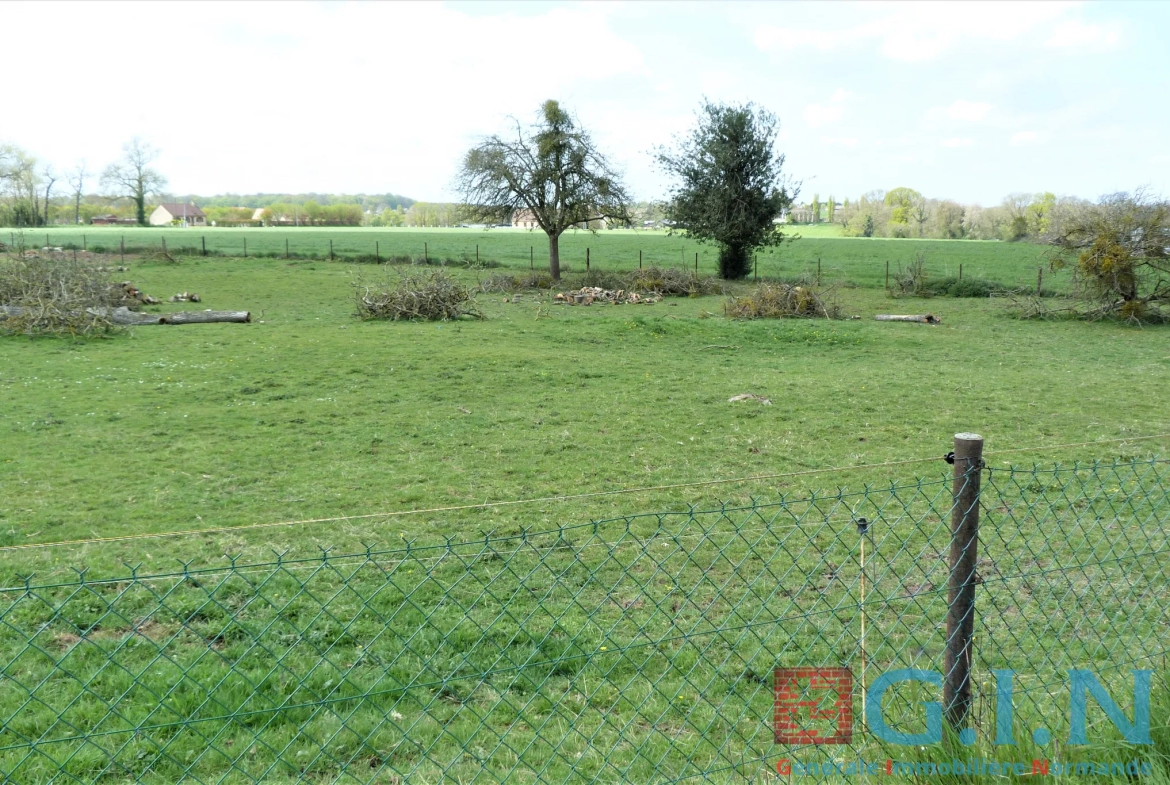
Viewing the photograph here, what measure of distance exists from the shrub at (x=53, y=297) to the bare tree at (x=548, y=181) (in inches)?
677

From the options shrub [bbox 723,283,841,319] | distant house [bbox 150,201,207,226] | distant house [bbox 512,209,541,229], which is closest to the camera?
shrub [bbox 723,283,841,319]

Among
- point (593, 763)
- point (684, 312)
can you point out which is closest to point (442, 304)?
point (684, 312)

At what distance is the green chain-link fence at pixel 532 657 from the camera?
12.9 ft

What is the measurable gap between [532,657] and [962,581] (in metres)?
1.92

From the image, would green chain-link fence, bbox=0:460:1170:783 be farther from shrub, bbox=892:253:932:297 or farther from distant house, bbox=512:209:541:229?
distant house, bbox=512:209:541:229

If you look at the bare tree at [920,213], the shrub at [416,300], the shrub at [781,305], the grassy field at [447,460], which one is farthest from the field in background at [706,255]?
the bare tree at [920,213]

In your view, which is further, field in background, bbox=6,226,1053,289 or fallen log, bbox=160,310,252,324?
field in background, bbox=6,226,1053,289

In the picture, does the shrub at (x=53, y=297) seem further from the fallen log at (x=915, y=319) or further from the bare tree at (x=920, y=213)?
the bare tree at (x=920, y=213)

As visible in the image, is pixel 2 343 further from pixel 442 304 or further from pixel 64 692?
pixel 64 692

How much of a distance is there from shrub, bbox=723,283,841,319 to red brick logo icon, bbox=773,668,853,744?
19695 millimetres

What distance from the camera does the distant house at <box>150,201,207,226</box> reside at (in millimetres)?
128250

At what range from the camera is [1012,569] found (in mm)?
6398

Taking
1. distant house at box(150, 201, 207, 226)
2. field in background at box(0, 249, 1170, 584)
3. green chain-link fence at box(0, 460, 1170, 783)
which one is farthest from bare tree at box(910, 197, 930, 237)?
green chain-link fence at box(0, 460, 1170, 783)

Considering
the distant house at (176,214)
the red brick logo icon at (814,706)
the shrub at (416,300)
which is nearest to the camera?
the red brick logo icon at (814,706)
